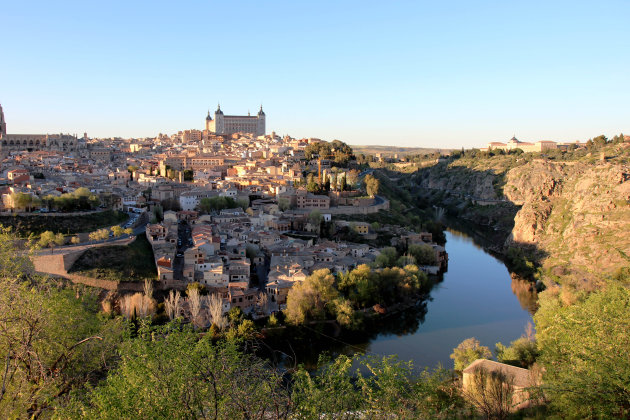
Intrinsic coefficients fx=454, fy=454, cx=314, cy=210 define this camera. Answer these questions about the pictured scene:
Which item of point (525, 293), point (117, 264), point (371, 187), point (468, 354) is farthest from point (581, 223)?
point (117, 264)

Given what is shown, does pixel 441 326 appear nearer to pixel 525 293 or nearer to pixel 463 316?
pixel 463 316

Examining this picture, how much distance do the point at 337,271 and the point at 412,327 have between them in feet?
11.0

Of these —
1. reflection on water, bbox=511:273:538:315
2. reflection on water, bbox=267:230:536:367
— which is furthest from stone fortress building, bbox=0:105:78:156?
reflection on water, bbox=511:273:538:315

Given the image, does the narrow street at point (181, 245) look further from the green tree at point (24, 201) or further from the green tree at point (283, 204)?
the green tree at point (24, 201)

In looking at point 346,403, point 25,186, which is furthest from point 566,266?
point 25,186

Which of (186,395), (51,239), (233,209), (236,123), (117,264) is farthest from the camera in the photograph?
(236,123)

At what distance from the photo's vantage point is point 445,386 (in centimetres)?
752

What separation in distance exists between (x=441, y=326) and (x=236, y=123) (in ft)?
167

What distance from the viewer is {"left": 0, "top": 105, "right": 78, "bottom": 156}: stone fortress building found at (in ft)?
138

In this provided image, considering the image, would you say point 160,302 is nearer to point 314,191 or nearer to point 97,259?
point 97,259

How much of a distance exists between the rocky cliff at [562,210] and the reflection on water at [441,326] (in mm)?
2201

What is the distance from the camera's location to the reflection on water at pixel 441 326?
1221 centimetres

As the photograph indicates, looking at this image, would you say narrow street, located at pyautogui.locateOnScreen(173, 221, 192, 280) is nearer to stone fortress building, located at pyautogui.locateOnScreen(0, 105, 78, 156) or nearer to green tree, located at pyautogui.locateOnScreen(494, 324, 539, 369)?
green tree, located at pyautogui.locateOnScreen(494, 324, 539, 369)

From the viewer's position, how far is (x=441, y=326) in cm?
1411
